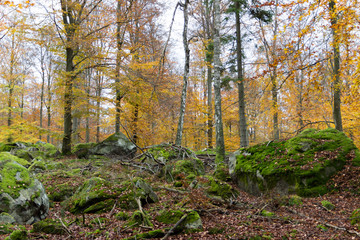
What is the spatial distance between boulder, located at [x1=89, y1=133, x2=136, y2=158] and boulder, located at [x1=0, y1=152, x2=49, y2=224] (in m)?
7.81

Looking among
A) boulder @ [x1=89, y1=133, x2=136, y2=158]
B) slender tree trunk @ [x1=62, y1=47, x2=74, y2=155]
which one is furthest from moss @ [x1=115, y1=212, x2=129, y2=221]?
slender tree trunk @ [x1=62, y1=47, x2=74, y2=155]

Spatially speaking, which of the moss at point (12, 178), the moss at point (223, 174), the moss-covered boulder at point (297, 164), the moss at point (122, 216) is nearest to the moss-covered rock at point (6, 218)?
the moss at point (12, 178)

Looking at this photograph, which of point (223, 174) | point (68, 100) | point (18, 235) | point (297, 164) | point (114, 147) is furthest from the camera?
point (114, 147)

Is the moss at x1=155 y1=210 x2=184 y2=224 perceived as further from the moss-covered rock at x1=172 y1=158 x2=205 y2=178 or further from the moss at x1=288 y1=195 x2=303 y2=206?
the moss-covered rock at x1=172 y1=158 x2=205 y2=178

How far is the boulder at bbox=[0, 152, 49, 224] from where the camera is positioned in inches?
140

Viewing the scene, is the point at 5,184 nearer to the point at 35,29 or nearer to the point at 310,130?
the point at 310,130

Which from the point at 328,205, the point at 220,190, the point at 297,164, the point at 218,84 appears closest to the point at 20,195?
the point at 220,190

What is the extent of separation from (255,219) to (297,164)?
2234 mm

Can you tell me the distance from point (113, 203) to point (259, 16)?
10.4 m

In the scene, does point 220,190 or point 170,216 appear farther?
point 220,190

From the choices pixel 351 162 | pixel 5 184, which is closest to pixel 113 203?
pixel 5 184

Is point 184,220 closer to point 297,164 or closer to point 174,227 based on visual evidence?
point 174,227

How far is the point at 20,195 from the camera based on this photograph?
3752mm

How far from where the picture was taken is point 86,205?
4332 mm
